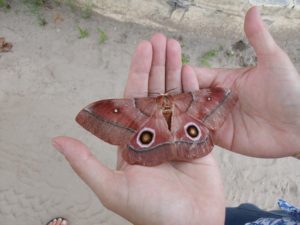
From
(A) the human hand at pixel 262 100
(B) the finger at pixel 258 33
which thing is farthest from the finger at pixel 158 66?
(B) the finger at pixel 258 33

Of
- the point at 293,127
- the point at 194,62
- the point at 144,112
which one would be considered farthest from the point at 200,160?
the point at 194,62

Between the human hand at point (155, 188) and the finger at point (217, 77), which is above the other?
the finger at point (217, 77)

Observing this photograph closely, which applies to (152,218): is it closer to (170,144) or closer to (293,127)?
(170,144)

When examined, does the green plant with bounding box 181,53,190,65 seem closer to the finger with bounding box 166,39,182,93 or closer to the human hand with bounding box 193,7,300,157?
the human hand with bounding box 193,7,300,157

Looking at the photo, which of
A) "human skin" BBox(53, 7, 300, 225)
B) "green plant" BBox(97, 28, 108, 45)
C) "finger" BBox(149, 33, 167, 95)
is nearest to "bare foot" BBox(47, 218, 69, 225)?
"human skin" BBox(53, 7, 300, 225)

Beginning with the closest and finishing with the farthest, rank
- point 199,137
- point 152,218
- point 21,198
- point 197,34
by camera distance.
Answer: point 152,218 → point 199,137 → point 21,198 → point 197,34

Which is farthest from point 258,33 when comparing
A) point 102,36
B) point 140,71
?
point 102,36

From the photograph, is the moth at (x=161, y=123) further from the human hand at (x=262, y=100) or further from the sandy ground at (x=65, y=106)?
the sandy ground at (x=65, y=106)

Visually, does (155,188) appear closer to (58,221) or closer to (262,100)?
(262,100)
